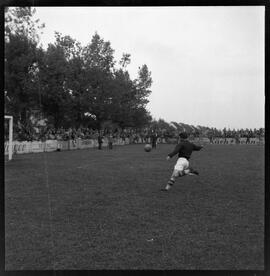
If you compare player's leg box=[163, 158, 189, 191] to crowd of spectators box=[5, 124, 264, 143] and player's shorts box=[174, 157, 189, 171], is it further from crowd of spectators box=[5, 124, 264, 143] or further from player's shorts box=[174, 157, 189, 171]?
crowd of spectators box=[5, 124, 264, 143]

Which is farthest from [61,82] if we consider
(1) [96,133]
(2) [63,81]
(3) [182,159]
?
(3) [182,159]

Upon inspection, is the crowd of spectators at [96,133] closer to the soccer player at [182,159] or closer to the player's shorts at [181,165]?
the soccer player at [182,159]

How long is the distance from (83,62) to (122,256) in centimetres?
3641

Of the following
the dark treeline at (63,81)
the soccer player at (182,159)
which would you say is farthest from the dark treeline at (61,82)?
the soccer player at (182,159)

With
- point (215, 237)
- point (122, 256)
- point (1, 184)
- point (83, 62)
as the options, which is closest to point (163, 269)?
point (122, 256)

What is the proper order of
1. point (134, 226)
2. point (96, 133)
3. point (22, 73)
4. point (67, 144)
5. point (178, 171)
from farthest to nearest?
point (96, 133)
point (67, 144)
point (22, 73)
point (178, 171)
point (134, 226)

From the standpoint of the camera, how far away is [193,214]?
24.4 ft

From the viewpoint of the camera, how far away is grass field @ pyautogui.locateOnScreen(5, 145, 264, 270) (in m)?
4.95

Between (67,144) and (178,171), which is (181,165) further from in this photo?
(67,144)

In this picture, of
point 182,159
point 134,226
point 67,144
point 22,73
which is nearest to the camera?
point 134,226

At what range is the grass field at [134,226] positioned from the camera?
16.2 feet

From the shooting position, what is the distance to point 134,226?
653 cm

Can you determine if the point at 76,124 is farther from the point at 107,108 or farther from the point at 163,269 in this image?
the point at 163,269

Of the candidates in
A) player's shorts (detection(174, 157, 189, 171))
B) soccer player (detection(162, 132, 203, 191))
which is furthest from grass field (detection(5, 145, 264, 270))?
player's shorts (detection(174, 157, 189, 171))
